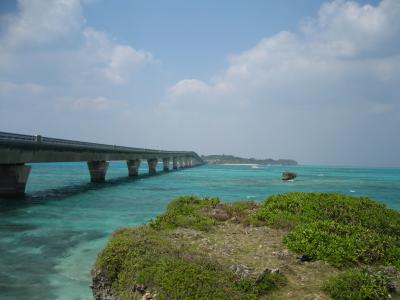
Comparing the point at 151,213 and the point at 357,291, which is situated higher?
the point at 357,291

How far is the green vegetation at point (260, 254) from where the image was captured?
344 inches

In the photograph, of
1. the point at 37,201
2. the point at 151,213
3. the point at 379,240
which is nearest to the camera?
the point at 379,240

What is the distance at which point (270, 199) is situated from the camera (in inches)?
743

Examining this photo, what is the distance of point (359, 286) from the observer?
8727 millimetres

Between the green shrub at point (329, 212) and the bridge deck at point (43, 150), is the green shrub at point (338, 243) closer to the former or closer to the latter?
the green shrub at point (329, 212)

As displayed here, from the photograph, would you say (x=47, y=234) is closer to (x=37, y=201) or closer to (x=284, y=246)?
(x=284, y=246)

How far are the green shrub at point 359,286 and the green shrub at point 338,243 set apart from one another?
1.84 m

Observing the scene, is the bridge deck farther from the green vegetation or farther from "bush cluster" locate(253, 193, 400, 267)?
"bush cluster" locate(253, 193, 400, 267)

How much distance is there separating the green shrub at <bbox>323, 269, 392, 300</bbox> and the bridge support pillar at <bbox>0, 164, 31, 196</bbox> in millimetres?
39882

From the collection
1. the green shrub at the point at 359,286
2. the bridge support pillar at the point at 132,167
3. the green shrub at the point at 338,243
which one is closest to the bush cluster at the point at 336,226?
the green shrub at the point at 338,243

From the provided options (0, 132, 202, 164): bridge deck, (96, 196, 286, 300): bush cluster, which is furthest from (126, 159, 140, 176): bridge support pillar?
(96, 196, 286, 300): bush cluster

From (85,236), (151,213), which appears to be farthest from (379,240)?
(151,213)

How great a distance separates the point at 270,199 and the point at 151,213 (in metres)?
15.8

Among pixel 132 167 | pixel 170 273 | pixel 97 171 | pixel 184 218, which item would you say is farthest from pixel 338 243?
pixel 132 167
